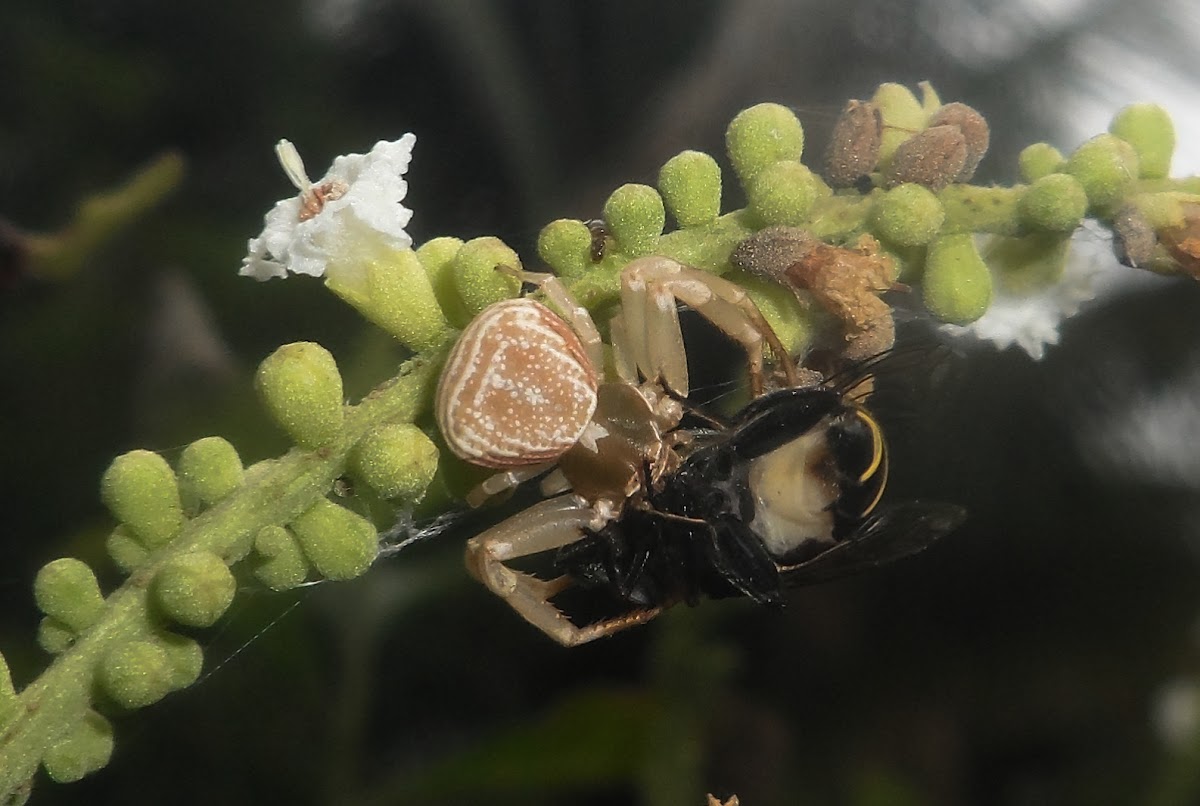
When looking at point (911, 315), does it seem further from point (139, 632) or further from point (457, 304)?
point (139, 632)

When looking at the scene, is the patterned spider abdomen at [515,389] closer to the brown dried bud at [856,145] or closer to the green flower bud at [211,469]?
the green flower bud at [211,469]

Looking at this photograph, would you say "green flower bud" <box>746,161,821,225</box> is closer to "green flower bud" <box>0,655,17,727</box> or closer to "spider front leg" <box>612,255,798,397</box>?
"spider front leg" <box>612,255,798,397</box>

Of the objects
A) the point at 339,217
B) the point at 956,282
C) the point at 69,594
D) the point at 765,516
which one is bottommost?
the point at 765,516

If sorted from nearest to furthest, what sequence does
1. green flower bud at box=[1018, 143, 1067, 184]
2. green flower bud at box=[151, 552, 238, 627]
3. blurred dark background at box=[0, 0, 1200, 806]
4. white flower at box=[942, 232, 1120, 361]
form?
green flower bud at box=[151, 552, 238, 627] < green flower bud at box=[1018, 143, 1067, 184] < white flower at box=[942, 232, 1120, 361] < blurred dark background at box=[0, 0, 1200, 806]

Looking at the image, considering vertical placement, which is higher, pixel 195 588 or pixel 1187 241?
pixel 195 588

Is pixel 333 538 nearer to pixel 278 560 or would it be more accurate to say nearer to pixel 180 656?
pixel 278 560

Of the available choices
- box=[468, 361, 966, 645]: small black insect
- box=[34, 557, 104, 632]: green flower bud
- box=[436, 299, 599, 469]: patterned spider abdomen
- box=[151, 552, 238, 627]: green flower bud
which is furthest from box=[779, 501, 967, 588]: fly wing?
box=[34, 557, 104, 632]: green flower bud

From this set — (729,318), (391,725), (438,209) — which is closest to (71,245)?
(438,209)

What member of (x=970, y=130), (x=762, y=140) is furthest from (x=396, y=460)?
(x=970, y=130)
